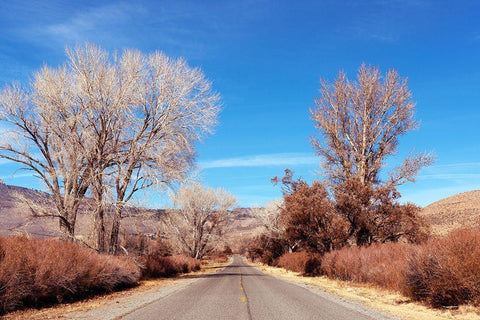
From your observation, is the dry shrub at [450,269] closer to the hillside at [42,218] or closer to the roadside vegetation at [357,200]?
the roadside vegetation at [357,200]

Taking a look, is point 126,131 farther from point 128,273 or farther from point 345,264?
point 345,264

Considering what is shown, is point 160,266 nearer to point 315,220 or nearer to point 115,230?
point 115,230

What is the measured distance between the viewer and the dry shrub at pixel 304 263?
31344mm

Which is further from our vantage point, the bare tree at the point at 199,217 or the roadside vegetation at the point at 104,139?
the bare tree at the point at 199,217

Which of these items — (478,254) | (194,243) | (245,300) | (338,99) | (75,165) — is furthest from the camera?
(194,243)

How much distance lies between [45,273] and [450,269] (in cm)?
1265

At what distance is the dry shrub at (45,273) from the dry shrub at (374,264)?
12.7 meters

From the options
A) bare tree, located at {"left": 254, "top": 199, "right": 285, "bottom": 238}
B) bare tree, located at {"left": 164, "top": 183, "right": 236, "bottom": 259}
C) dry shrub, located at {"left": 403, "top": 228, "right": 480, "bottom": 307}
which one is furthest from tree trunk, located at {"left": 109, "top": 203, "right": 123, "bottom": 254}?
bare tree, located at {"left": 254, "top": 199, "right": 285, "bottom": 238}

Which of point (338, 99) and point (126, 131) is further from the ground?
point (338, 99)

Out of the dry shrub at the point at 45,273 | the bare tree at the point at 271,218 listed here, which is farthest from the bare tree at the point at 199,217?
the dry shrub at the point at 45,273

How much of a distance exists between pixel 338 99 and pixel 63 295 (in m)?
26.7

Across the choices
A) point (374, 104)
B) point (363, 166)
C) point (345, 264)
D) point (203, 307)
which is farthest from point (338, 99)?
point (203, 307)

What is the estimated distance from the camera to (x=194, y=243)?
49.6 metres

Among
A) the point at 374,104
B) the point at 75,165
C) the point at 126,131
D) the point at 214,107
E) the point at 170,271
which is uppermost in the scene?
the point at 374,104
